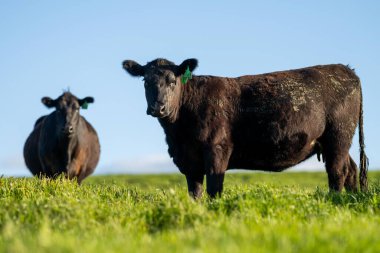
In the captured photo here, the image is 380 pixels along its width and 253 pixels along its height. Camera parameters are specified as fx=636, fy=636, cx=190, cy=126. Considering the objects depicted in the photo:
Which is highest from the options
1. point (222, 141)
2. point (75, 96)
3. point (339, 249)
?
point (75, 96)

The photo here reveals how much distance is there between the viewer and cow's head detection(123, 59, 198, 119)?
12227 millimetres

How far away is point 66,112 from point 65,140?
84 cm

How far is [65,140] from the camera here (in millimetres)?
18953

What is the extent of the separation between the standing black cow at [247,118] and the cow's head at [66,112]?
569 centimetres

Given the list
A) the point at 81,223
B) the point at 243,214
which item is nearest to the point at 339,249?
the point at 243,214

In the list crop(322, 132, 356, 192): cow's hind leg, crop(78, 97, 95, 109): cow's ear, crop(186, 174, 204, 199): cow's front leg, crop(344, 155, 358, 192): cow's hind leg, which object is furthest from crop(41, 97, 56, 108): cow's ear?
crop(344, 155, 358, 192): cow's hind leg

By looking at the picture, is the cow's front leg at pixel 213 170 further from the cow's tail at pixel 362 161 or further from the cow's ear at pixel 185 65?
the cow's tail at pixel 362 161

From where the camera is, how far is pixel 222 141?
12.5m

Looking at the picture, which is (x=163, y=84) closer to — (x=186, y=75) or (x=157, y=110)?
(x=186, y=75)

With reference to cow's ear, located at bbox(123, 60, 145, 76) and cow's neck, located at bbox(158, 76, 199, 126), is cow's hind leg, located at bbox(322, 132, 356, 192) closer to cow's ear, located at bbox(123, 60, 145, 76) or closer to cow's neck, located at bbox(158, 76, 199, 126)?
cow's neck, located at bbox(158, 76, 199, 126)

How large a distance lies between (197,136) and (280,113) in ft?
6.12

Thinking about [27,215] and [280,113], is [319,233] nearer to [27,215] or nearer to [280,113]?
[27,215]

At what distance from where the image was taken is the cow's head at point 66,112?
18.7 m

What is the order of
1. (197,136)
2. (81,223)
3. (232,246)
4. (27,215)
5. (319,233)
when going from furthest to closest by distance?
(197,136)
(27,215)
(81,223)
(319,233)
(232,246)
